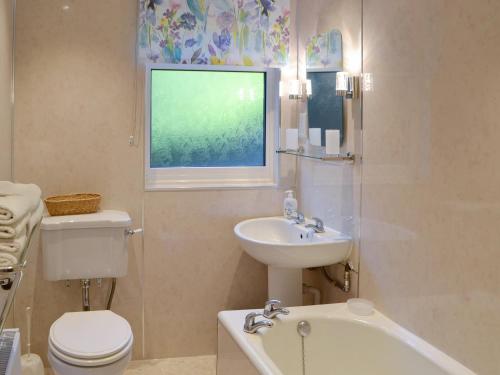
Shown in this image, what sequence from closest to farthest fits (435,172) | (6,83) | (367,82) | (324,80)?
(435,172)
(367,82)
(6,83)
(324,80)

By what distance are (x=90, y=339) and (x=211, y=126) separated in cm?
157

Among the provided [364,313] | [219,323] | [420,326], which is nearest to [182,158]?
[219,323]

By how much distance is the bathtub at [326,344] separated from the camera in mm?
2341

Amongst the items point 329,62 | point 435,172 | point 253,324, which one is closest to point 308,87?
point 329,62

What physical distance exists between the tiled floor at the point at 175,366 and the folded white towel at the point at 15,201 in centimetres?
182

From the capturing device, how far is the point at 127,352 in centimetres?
259

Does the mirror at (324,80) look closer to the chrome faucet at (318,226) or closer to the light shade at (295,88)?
the light shade at (295,88)

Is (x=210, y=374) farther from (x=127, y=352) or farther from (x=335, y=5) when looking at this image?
(x=335, y=5)

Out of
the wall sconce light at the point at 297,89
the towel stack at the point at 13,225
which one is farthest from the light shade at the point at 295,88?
the towel stack at the point at 13,225

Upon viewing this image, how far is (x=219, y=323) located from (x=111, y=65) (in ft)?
5.48

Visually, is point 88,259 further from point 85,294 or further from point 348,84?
point 348,84

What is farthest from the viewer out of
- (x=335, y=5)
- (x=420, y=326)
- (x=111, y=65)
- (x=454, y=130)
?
(x=111, y=65)

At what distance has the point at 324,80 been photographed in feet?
10.2

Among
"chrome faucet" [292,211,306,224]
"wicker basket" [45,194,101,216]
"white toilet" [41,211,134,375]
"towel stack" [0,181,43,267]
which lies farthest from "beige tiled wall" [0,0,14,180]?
"chrome faucet" [292,211,306,224]
